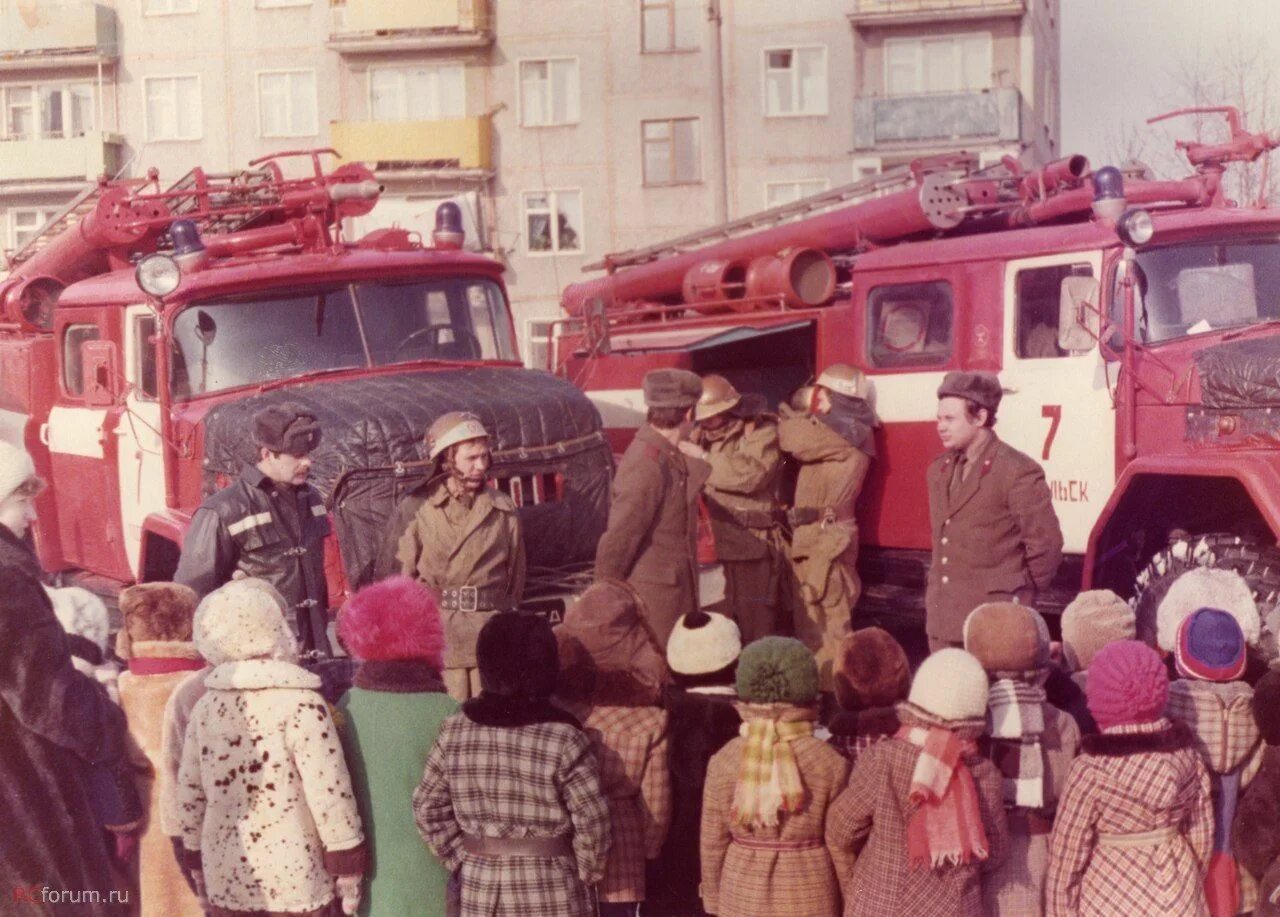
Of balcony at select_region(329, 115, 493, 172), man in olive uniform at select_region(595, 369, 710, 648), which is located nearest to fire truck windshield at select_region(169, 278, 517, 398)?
man in olive uniform at select_region(595, 369, 710, 648)

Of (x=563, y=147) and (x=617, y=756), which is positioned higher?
(x=563, y=147)

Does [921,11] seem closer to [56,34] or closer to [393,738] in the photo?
[56,34]

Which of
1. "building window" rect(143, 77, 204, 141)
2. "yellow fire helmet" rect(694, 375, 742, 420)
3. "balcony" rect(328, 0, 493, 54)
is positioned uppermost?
"balcony" rect(328, 0, 493, 54)

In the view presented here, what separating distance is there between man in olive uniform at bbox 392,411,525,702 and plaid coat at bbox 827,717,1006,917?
2.25 metres

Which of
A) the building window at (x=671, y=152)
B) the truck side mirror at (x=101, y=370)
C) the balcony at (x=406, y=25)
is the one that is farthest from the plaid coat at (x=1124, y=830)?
the building window at (x=671, y=152)

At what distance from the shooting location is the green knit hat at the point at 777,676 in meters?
4.75

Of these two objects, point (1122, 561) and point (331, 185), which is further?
point (331, 185)

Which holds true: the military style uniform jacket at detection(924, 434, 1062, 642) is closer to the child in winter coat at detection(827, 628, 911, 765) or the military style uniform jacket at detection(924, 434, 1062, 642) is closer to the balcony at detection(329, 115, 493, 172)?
the child in winter coat at detection(827, 628, 911, 765)

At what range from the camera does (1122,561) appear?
8344mm

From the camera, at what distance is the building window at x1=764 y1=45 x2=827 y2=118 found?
29.8 m

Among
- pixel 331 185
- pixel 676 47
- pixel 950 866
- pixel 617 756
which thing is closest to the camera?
pixel 950 866

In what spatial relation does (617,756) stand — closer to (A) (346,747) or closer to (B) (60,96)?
(A) (346,747)

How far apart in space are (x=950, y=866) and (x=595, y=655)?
3.94 feet

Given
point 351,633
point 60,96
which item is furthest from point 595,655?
point 60,96
